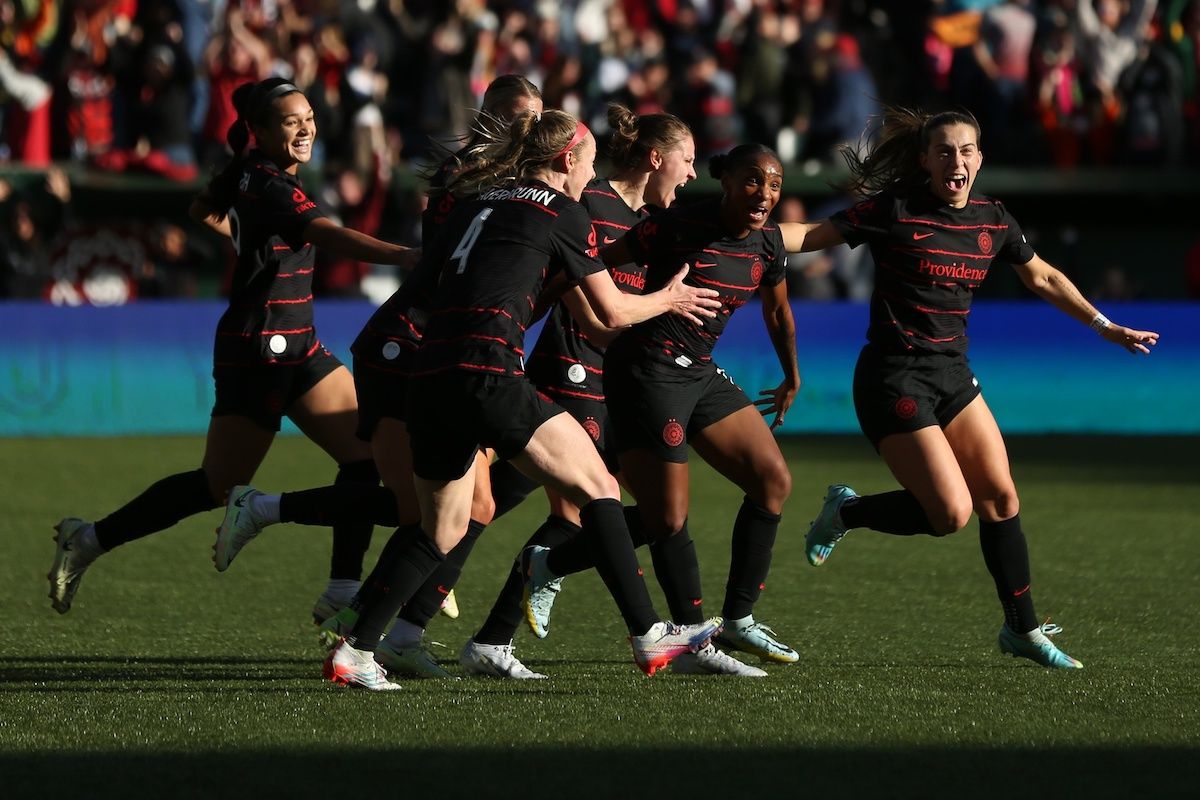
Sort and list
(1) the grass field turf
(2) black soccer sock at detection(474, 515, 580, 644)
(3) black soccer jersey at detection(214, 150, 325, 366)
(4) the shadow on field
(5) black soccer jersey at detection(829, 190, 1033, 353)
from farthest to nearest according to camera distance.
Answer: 1. (3) black soccer jersey at detection(214, 150, 325, 366)
2. (5) black soccer jersey at detection(829, 190, 1033, 353)
3. (2) black soccer sock at detection(474, 515, 580, 644)
4. (1) the grass field turf
5. (4) the shadow on field

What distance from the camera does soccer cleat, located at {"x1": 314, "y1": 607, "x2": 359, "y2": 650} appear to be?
624 centimetres

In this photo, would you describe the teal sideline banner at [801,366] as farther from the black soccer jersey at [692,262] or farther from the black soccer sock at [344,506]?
the black soccer jersey at [692,262]

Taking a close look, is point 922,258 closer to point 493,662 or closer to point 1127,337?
point 1127,337

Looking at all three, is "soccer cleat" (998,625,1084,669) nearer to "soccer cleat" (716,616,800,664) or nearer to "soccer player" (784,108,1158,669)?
"soccer player" (784,108,1158,669)

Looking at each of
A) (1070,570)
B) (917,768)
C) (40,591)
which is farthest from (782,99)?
(917,768)

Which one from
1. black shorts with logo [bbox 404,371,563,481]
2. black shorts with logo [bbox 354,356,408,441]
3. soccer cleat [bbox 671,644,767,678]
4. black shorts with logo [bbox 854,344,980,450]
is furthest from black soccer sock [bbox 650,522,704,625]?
black shorts with logo [bbox 354,356,408,441]

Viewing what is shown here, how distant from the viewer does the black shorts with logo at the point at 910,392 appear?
6492mm

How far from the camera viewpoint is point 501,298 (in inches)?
226

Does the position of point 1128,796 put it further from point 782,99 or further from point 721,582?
point 782,99

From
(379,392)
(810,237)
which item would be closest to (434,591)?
(379,392)

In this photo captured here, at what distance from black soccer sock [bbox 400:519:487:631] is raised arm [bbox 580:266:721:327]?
3.16ft

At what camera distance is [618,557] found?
19.2 ft

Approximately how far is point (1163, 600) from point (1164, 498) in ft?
13.3

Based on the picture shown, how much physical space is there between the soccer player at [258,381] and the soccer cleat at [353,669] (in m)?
Result: 1.13
